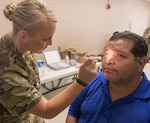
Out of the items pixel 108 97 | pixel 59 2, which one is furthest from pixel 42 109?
pixel 59 2

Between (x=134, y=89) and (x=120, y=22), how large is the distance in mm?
3286

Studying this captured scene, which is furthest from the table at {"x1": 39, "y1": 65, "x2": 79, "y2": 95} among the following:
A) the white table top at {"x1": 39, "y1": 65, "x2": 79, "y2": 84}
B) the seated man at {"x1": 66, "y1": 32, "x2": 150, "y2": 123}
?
the seated man at {"x1": 66, "y1": 32, "x2": 150, "y2": 123}

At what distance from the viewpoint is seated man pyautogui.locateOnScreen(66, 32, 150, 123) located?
45.1 inches

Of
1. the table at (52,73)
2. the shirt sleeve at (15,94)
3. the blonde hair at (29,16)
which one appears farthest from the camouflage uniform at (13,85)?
the table at (52,73)

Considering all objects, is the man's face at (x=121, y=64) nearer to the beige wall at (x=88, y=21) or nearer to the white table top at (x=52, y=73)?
the white table top at (x=52, y=73)

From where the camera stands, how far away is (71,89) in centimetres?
95

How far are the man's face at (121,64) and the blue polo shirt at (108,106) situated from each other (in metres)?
0.12

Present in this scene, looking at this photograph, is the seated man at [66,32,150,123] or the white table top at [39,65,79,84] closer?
the seated man at [66,32,150,123]

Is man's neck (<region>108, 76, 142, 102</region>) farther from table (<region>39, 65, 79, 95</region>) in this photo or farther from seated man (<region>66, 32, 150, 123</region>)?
table (<region>39, 65, 79, 95</region>)

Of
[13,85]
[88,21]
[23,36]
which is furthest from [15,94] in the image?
[88,21]

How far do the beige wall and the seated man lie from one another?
1.48 m

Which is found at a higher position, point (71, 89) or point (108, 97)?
point (71, 89)

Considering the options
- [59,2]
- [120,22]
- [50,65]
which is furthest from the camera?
[120,22]

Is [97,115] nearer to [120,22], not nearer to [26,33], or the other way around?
[26,33]
